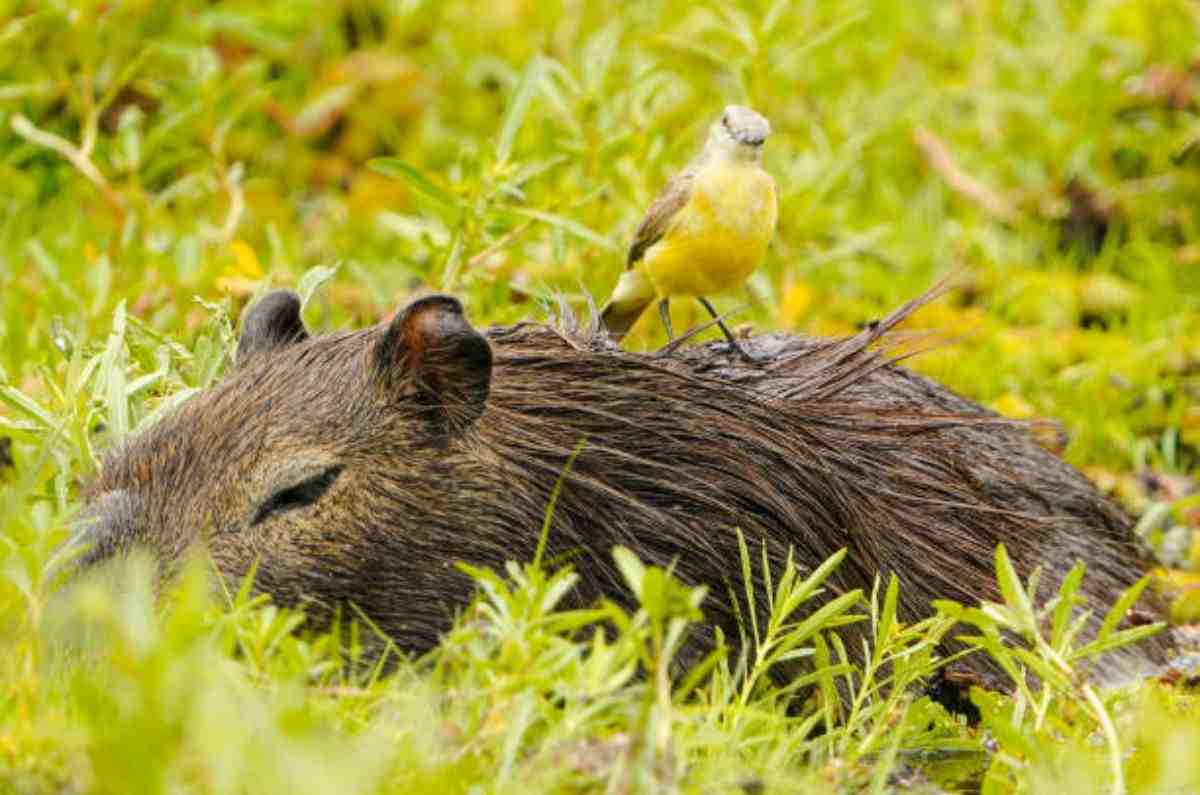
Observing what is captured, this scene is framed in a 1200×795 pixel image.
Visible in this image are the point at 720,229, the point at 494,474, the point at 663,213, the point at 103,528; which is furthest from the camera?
the point at 663,213

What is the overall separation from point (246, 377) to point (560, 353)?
62 centimetres

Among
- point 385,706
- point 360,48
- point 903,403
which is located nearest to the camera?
point 385,706

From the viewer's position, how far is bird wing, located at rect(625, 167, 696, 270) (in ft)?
14.5

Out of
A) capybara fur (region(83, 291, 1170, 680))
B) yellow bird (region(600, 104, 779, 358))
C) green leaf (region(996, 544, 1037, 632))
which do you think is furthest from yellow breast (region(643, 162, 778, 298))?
green leaf (region(996, 544, 1037, 632))

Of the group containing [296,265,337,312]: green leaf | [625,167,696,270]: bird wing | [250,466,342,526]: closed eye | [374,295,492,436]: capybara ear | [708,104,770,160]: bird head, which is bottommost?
[250,466,342,526]: closed eye

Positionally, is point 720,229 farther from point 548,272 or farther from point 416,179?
point 548,272

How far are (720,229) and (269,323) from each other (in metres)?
1.08

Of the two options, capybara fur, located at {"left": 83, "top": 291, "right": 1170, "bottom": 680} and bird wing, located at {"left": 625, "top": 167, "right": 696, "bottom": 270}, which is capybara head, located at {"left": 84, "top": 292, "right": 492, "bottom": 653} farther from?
bird wing, located at {"left": 625, "top": 167, "right": 696, "bottom": 270}

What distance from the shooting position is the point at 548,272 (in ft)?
18.9

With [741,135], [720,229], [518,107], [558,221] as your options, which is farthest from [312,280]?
[741,135]

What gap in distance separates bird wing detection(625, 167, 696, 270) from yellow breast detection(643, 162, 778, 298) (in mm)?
34

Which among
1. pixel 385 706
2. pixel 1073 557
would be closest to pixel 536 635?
pixel 385 706

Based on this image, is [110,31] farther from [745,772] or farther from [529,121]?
[745,772]

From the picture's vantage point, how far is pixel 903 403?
437 cm
